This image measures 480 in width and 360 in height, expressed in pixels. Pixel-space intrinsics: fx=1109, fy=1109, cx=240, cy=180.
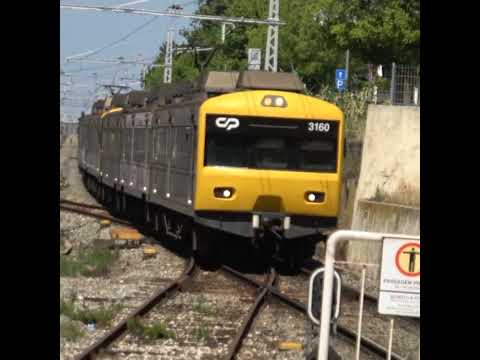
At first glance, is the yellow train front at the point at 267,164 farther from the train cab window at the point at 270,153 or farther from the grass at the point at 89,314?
the grass at the point at 89,314

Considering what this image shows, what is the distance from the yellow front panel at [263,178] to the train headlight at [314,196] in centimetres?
5

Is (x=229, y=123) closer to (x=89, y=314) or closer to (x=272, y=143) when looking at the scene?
(x=272, y=143)

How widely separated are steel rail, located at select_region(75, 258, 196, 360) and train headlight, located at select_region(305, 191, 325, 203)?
6.87 ft

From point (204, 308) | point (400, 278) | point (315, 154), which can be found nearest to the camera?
point (400, 278)

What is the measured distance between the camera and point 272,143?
1656 centimetres

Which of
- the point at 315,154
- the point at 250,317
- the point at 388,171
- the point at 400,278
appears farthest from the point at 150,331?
the point at 388,171

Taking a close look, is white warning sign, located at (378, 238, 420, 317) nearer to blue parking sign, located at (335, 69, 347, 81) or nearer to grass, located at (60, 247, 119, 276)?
grass, located at (60, 247, 119, 276)

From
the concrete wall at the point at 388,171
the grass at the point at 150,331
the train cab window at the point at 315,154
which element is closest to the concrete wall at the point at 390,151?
the concrete wall at the point at 388,171

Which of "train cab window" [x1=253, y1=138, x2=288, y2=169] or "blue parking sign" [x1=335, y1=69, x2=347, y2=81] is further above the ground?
"blue parking sign" [x1=335, y1=69, x2=347, y2=81]

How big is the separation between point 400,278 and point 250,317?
6.90m

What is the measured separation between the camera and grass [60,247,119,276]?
1694 cm

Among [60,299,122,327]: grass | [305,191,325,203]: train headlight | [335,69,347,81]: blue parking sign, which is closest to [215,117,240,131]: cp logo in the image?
[305,191,325,203]: train headlight
